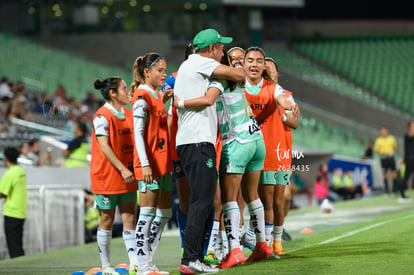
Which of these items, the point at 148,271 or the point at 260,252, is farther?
the point at 260,252

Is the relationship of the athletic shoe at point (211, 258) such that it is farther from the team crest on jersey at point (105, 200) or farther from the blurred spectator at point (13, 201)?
the blurred spectator at point (13, 201)

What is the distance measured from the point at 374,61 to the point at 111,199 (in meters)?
32.4

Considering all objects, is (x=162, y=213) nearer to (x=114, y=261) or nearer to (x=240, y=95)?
(x=240, y=95)

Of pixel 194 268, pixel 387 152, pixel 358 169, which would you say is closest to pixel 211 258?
pixel 194 268

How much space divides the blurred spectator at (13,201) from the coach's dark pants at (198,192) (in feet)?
18.4

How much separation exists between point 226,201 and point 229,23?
32.8 m

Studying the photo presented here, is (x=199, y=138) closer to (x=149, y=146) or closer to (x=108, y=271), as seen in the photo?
(x=149, y=146)

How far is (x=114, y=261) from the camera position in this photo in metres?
10.5

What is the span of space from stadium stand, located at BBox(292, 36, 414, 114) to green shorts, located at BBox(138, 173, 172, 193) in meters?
28.1

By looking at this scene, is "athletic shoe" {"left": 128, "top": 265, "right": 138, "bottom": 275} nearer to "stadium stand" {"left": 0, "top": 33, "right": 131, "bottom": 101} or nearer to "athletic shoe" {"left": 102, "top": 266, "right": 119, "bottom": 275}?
"athletic shoe" {"left": 102, "top": 266, "right": 119, "bottom": 275}

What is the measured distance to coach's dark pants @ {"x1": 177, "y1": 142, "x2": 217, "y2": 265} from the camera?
7.06 meters

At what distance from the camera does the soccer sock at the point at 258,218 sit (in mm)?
8023

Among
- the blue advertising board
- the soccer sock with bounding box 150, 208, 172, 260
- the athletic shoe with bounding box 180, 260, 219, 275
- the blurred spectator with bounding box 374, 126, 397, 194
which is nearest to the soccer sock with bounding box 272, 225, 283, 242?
the soccer sock with bounding box 150, 208, 172, 260

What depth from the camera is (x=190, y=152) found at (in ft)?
23.4
